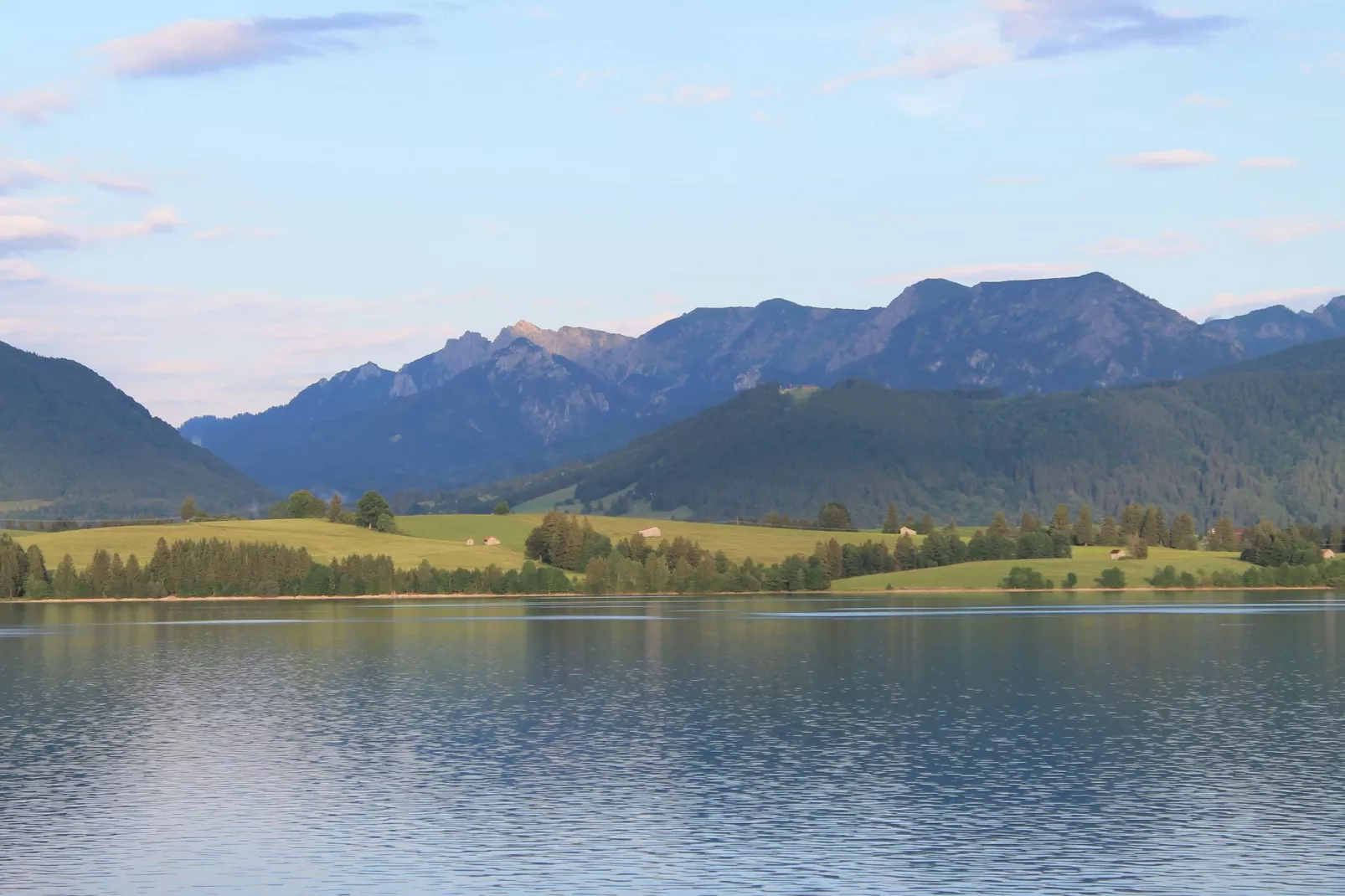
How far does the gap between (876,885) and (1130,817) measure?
15.9m

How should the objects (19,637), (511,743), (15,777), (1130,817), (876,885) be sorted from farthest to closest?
(19,637) < (511,743) < (15,777) < (1130,817) < (876,885)

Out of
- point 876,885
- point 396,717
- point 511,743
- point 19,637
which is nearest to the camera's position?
point 876,885

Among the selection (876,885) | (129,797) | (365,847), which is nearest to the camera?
(876,885)

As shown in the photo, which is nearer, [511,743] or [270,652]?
[511,743]

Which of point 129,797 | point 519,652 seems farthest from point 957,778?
point 519,652

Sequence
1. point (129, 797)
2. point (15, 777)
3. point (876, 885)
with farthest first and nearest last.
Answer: point (15, 777) < point (129, 797) < point (876, 885)

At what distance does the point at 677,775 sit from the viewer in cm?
7206

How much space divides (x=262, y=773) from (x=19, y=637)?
11403 centimetres

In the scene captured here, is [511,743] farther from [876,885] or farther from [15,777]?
[876,885]

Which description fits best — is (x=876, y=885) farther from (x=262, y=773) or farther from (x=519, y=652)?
(x=519, y=652)

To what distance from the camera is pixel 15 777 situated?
72812 millimetres

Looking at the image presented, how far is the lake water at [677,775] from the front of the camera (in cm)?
5219

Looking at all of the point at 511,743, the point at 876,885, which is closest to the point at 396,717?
the point at 511,743

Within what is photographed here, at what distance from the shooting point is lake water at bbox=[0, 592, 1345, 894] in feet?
171
